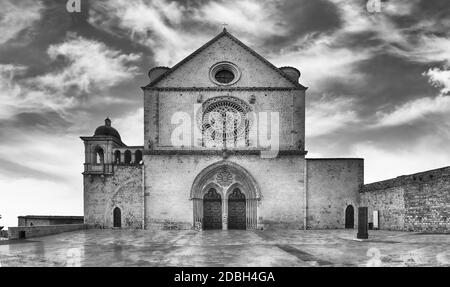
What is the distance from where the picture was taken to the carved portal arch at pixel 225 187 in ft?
75.3

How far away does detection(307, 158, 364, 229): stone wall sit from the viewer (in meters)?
23.0

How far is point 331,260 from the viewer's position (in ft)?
32.1

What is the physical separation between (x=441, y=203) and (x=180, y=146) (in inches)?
609

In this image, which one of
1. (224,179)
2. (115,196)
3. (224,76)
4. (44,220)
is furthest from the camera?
(44,220)

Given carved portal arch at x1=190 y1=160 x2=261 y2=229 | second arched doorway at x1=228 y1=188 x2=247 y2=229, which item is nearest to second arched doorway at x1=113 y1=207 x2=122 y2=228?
carved portal arch at x1=190 y1=160 x2=261 y2=229

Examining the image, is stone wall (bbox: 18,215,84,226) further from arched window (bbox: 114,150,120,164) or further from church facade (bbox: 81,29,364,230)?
arched window (bbox: 114,150,120,164)

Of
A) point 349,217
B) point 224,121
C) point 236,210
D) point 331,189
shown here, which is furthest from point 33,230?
point 349,217

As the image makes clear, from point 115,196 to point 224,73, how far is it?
11493 mm

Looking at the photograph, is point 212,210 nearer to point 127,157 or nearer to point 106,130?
point 127,157

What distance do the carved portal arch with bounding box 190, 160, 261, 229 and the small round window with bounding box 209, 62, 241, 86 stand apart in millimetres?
5736

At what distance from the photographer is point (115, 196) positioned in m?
23.3

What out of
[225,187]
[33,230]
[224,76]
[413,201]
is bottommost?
[33,230]

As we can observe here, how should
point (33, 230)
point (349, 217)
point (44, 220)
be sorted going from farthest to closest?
point (44, 220), point (349, 217), point (33, 230)
